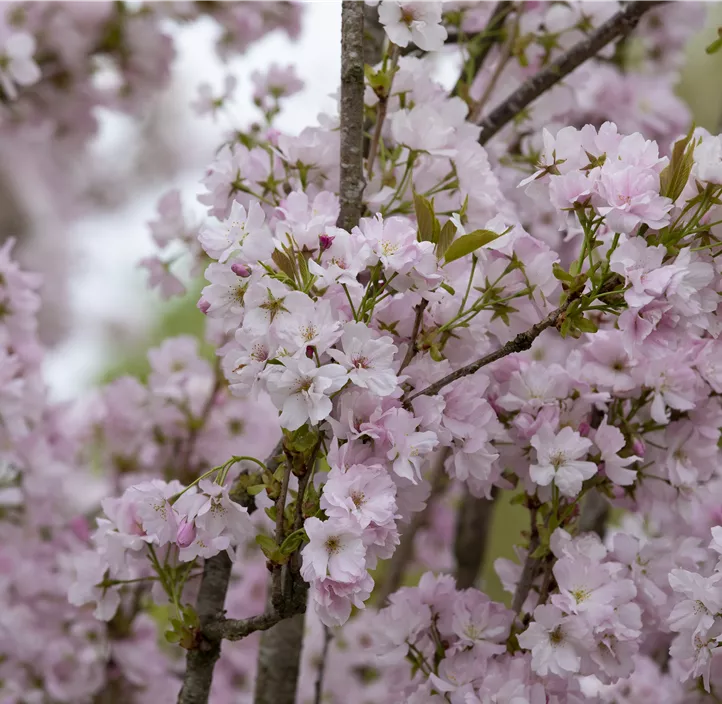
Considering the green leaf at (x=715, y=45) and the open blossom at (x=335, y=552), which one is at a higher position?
the green leaf at (x=715, y=45)

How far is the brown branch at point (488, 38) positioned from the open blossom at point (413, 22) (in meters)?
0.16

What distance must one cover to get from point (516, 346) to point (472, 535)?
2.45 ft

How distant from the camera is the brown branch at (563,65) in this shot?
0.82m

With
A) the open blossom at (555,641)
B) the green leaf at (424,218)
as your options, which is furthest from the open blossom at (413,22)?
the open blossom at (555,641)

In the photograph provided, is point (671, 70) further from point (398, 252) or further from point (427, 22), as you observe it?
point (398, 252)

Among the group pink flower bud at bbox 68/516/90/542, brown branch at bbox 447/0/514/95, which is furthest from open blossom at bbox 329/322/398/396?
pink flower bud at bbox 68/516/90/542

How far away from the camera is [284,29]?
60.4 inches

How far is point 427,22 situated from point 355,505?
0.34 meters

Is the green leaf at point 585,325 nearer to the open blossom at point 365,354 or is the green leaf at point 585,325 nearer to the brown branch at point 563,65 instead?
the open blossom at point 365,354

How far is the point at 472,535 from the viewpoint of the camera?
124 centimetres

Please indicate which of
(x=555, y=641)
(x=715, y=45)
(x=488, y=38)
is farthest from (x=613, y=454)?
(x=488, y=38)

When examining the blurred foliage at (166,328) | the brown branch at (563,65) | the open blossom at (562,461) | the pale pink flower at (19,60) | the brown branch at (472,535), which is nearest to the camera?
the open blossom at (562,461)

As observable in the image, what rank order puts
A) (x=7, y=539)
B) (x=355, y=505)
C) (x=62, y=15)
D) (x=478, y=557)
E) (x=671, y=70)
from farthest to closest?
(x=671, y=70)
(x=62, y=15)
(x=478, y=557)
(x=7, y=539)
(x=355, y=505)

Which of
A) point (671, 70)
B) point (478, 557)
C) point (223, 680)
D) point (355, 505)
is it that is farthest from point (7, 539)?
point (671, 70)
